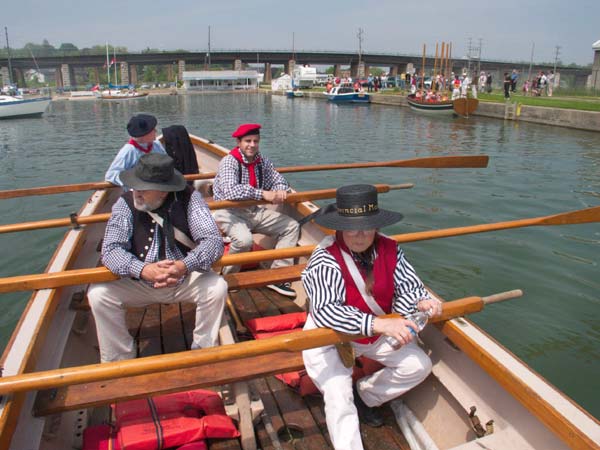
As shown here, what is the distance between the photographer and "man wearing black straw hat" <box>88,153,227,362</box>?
304cm

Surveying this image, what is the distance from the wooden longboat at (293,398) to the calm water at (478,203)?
2088 millimetres

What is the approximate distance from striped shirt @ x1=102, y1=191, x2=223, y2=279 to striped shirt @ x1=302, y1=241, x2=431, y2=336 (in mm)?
832

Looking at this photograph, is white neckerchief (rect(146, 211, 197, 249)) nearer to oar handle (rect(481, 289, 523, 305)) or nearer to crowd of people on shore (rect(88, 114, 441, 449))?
crowd of people on shore (rect(88, 114, 441, 449))

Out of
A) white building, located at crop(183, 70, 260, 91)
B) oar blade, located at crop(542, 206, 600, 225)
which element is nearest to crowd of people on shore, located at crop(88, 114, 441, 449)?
oar blade, located at crop(542, 206, 600, 225)

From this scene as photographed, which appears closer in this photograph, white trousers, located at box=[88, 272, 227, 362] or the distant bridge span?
white trousers, located at box=[88, 272, 227, 362]

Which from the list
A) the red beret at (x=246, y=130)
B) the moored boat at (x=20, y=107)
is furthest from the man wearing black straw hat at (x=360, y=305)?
the moored boat at (x=20, y=107)

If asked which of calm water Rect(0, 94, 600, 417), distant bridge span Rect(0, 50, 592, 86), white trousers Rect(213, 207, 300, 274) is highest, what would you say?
distant bridge span Rect(0, 50, 592, 86)

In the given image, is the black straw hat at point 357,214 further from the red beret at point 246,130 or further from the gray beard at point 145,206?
the red beret at point 246,130

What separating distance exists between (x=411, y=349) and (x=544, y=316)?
3.64m

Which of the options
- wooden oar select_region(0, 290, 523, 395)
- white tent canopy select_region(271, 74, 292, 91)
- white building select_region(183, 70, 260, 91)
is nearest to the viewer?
wooden oar select_region(0, 290, 523, 395)

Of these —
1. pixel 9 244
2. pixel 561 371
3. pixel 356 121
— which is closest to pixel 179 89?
pixel 356 121

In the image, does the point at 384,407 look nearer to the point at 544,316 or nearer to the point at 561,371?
the point at 561,371

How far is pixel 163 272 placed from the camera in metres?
3.00

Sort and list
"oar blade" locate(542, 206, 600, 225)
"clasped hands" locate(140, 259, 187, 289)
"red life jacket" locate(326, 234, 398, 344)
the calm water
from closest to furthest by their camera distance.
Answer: "red life jacket" locate(326, 234, 398, 344)
"clasped hands" locate(140, 259, 187, 289)
"oar blade" locate(542, 206, 600, 225)
the calm water
